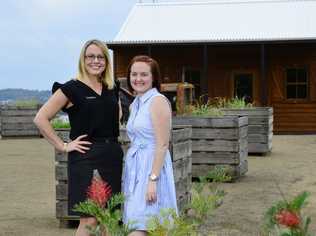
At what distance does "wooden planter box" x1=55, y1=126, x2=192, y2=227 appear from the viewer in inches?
273

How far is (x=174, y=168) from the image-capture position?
7.08 meters

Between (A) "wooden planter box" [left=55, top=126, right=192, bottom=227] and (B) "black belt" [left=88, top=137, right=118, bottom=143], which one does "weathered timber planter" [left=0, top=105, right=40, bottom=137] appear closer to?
(A) "wooden planter box" [left=55, top=126, right=192, bottom=227]

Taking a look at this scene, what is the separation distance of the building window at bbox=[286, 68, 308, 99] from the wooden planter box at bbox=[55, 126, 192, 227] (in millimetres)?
16112

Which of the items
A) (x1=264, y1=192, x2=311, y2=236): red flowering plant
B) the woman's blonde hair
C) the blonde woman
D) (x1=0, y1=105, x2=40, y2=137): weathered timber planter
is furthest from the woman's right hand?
(x1=0, y1=105, x2=40, y2=137): weathered timber planter

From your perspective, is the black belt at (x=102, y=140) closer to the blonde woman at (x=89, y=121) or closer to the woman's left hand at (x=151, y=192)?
the blonde woman at (x=89, y=121)

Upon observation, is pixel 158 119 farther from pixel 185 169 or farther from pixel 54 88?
pixel 185 169

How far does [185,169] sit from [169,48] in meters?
16.9

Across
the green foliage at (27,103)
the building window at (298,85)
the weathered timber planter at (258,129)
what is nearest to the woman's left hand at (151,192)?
the weathered timber planter at (258,129)

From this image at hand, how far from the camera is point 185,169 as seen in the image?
7.58m

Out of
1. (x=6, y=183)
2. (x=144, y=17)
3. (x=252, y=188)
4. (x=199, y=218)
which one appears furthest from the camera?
(x=144, y=17)

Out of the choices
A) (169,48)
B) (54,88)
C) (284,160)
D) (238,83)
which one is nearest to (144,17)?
(169,48)

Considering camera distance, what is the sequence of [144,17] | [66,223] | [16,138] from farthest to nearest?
1. [144,17]
2. [16,138]
3. [66,223]

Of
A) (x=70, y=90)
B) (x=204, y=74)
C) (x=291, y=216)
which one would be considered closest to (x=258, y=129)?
(x=204, y=74)

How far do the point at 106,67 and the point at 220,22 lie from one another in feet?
70.1
